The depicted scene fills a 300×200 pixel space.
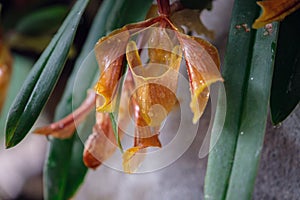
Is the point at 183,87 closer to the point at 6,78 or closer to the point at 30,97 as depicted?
the point at 30,97

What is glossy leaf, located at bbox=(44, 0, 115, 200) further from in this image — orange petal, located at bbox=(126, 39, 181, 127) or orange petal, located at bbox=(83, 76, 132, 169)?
orange petal, located at bbox=(126, 39, 181, 127)

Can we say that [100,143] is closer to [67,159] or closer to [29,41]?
[67,159]

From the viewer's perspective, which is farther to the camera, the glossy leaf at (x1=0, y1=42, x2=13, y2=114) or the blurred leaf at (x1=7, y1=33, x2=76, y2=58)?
the blurred leaf at (x1=7, y1=33, x2=76, y2=58)

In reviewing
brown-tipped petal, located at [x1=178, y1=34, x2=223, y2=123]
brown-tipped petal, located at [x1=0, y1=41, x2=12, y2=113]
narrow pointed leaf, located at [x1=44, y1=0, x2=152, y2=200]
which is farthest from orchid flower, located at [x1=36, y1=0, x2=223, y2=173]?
brown-tipped petal, located at [x1=0, y1=41, x2=12, y2=113]

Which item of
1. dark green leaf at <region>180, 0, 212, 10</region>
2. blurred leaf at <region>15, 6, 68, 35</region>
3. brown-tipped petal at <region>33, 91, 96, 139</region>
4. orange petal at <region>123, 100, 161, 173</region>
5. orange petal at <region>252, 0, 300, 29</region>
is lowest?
blurred leaf at <region>15, 6, 68, 35</region>

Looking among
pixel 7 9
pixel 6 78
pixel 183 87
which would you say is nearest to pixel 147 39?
pixel 183 87

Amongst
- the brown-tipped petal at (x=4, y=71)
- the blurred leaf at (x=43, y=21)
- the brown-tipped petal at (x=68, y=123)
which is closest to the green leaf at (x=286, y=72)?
the brown-tipped petal at (x=68, y=123)

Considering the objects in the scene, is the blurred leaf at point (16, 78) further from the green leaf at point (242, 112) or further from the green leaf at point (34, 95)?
the green leaf at point (242, 112)
